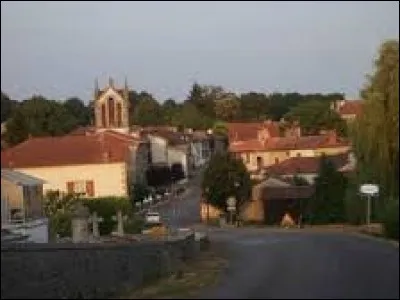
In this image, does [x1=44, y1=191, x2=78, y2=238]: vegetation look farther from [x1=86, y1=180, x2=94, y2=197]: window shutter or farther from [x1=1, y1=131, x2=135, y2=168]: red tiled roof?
[x1=86, y1=180, x2=94, y2=197]: window shutter

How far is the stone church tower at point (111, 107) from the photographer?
2975 inches

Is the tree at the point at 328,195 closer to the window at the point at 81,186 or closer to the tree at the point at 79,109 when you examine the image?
the window at the point at 81,186

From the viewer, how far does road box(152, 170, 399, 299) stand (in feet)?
51.4

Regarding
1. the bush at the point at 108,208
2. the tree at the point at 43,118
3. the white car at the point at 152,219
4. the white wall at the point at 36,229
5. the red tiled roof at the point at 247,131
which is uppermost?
the tree at the point at 43,118

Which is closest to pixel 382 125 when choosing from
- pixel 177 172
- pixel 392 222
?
pixel 392 222

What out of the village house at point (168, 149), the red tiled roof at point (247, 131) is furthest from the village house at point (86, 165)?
the red tiled roof at point (247, 131)

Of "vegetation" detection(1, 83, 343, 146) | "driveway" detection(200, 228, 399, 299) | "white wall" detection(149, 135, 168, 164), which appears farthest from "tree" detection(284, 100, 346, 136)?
"driveway" detection(200, 228, 399, 299)

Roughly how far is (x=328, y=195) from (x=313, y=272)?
3191 centimetres

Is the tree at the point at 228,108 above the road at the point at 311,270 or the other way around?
above

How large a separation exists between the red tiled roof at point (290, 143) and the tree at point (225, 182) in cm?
2542

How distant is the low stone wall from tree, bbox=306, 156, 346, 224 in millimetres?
30177

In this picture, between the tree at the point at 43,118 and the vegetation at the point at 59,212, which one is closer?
the vegetation at the point at 59,212

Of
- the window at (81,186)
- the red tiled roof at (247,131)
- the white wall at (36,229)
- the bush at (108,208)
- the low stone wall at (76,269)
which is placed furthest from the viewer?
the red tiled roof at (247,131)

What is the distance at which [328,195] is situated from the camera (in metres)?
50.6
